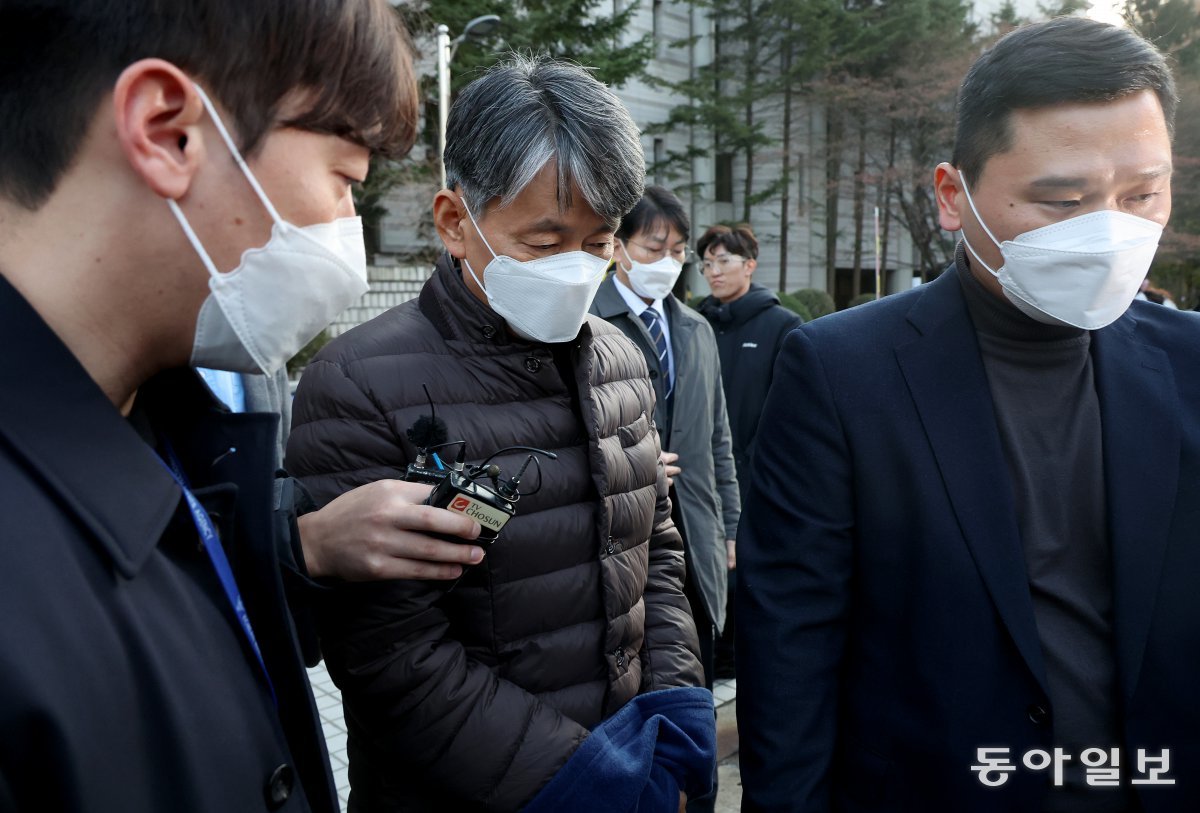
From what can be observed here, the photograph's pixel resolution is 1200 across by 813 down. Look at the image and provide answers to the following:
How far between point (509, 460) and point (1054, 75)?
129cm

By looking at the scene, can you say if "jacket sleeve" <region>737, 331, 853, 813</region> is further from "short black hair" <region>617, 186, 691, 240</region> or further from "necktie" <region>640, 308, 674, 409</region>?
"short black hair" <region>617, 186, 691, 240</region>

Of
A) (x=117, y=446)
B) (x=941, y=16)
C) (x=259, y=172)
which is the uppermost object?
(x=941, y=16)

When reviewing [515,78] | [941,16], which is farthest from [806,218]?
[515,78]

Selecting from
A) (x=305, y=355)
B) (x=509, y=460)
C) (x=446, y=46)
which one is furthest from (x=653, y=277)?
(x=446, y=46)

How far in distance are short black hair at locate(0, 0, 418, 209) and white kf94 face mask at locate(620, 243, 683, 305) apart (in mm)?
3121

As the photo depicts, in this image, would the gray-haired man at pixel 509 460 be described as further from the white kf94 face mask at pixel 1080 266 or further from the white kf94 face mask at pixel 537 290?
the white kf94 face mask at pixel 1080 266

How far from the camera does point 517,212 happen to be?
75.5 inches

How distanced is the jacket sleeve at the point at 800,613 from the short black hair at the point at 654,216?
263cm

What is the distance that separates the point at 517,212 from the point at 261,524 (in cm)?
94

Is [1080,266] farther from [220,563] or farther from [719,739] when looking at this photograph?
[719,739]

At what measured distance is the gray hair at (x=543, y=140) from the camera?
6.10ft

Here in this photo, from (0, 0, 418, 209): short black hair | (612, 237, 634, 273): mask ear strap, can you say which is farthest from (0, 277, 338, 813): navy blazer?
(612, 237, 634, 273): mask ear strap

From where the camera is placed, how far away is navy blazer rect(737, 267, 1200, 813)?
1650 millimetres

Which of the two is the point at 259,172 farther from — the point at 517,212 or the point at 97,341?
the point at 517,212
